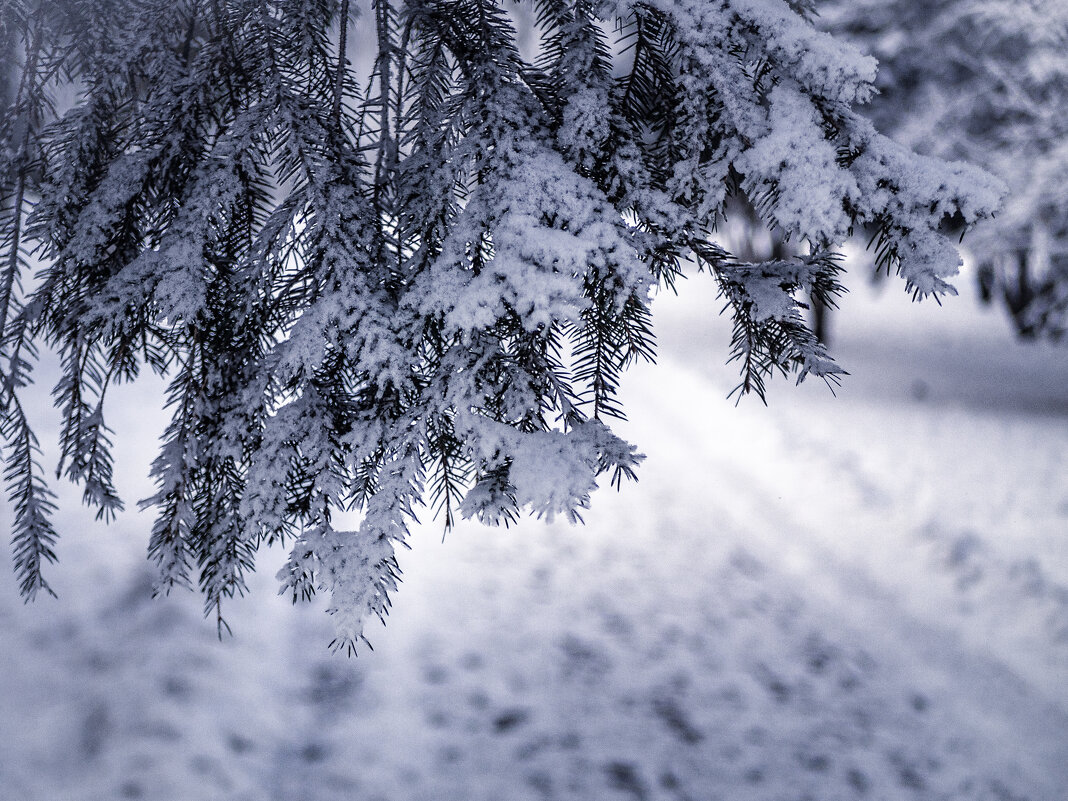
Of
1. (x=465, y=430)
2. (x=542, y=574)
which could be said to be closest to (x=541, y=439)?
(x=465, y=430)

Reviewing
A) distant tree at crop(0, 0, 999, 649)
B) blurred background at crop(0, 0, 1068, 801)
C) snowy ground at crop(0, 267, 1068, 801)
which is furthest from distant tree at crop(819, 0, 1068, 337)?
distant tree at crop(0, 0, 999, 649)

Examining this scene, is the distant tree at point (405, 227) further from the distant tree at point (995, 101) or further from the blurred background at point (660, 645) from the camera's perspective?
the distant tree at point (995, 101)

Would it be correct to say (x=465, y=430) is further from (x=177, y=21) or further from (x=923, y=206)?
(x=177, y=21)

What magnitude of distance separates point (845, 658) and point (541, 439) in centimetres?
340

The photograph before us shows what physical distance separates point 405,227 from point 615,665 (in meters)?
3.03

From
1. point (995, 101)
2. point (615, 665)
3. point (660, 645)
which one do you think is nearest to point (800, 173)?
point (615, 665)

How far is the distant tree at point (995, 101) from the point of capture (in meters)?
6.99

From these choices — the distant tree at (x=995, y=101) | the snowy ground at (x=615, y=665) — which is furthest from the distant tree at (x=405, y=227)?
the distant tree at (x=995, y=101)

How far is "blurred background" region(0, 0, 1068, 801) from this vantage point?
293 centimetres

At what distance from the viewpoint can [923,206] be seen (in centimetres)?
125

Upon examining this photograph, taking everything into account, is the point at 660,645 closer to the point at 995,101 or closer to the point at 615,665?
the point at 615,665

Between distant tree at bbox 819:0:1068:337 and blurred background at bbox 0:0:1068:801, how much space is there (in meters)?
0.04

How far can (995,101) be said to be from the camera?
298 inches

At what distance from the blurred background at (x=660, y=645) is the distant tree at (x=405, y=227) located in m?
1.81
